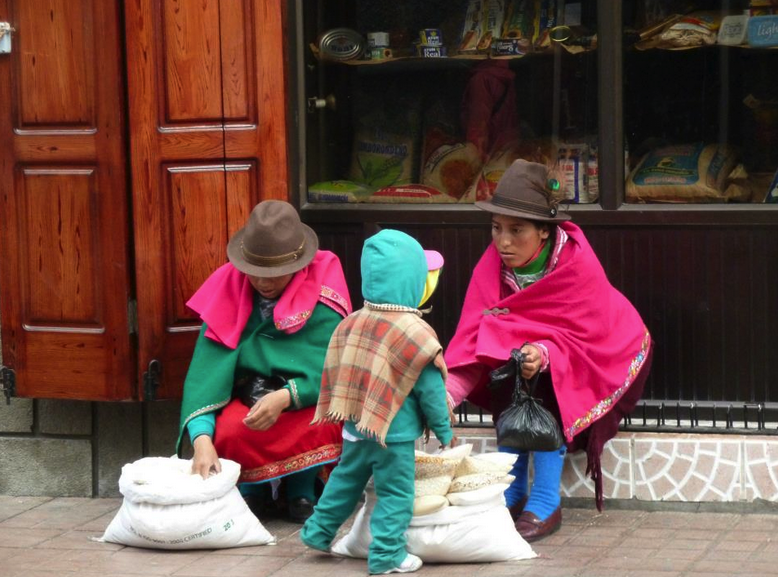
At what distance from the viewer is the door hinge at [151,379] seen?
5699 mm

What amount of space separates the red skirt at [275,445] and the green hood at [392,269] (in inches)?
33.6

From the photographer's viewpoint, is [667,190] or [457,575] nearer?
[457,575]

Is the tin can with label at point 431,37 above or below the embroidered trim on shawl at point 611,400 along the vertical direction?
above

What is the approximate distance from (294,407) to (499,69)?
5.84 ft

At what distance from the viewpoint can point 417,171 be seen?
6.18m

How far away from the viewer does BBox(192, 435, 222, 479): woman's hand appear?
5.09 metres

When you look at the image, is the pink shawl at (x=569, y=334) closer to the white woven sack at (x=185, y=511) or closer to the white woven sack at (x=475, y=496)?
the white woven sack at (x=475, y=496)

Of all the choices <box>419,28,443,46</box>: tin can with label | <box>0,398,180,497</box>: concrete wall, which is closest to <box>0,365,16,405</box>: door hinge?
<box>0,398,180,497</box>: concrete wall

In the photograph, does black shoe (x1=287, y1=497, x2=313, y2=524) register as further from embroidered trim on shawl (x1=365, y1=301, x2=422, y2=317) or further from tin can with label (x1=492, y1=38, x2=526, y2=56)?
tin can with label (x1=492, y1=38, x2=526, y2=56)

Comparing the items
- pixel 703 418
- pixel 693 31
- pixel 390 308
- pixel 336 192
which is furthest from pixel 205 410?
pixel 693 31

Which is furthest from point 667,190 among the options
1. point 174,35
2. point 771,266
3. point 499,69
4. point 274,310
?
point 174,35

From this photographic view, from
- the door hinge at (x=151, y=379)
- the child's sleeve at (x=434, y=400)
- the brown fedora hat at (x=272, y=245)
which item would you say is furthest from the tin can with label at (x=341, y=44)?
the child's sleeve at (x=434, y=400)

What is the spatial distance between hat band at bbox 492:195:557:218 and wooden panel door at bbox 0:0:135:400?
1579mm

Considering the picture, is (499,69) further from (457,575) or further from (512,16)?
(457,575)
